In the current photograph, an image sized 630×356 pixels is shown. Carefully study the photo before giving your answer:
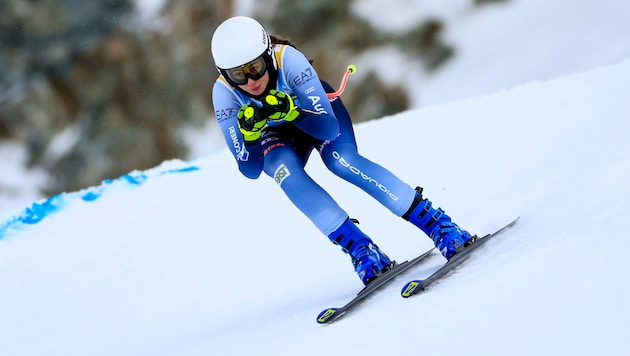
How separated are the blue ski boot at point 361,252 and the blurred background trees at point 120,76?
27.5m

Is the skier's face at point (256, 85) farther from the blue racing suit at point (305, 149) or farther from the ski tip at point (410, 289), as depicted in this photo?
the ski tip at point (410, 289)

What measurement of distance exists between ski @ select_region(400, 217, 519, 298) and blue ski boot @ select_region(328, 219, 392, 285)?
1.47 feet

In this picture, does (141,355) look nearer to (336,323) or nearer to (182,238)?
(336,323)

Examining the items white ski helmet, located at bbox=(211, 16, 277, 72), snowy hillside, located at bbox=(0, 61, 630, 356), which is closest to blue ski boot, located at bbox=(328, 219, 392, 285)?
snowy hillside, located at bbox=(0, 61, 630, 356)

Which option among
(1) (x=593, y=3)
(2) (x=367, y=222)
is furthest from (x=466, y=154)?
(1) (x=593, y=3)

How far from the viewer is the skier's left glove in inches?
145

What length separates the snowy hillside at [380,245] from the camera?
261 cm

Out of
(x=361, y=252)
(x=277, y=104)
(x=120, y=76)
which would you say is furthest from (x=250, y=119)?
(x=120, y=76)

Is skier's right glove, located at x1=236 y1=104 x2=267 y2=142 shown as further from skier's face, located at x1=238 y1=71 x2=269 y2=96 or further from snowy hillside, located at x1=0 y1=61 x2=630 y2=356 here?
snowy hillside, located at x1=0 y1=61 x2=630 y2=356

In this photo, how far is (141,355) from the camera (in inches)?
165

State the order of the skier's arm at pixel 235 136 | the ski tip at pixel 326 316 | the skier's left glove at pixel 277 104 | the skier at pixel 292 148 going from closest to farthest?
the ski tip at pixel 326 316, the skier's left glove at pixel 277 104, the skier at pixel 292 148, the skier's arm at pixel 235 136

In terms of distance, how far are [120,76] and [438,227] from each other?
3048cm

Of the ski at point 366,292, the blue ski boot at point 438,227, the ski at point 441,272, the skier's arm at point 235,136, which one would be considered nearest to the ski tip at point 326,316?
the ski at point 366,292

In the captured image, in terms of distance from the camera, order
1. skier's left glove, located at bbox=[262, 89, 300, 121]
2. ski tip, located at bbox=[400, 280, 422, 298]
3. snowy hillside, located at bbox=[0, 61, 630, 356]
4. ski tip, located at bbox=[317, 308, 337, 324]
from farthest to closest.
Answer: skier's left glove, located at bbox=[262, 89, 300, 121], ski tip, located at bbox=[317, 308, 337, 324], ski tip, located at bbox=[400, 280, 422, 298], snowy hillside, located at bbox=[0, 61, 630, 356]
